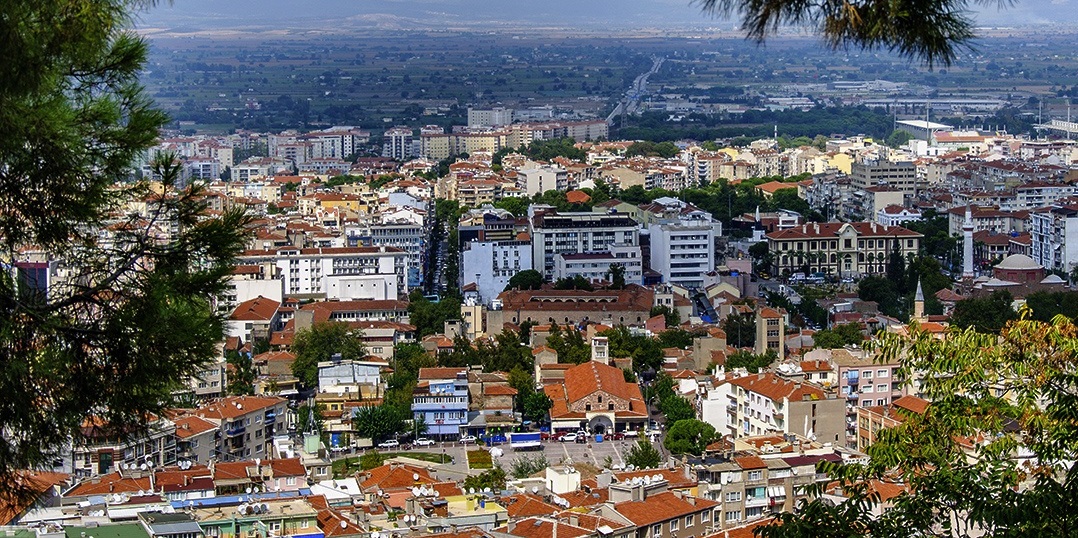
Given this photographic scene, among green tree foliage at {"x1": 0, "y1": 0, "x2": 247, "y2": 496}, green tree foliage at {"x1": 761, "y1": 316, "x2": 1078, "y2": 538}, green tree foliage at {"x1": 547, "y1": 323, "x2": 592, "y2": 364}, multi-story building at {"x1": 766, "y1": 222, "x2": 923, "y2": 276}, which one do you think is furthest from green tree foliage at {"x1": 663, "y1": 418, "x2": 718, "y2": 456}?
multi-story building at {"x1": 766, "y1": 222, "x2": 923, "y2": 276}

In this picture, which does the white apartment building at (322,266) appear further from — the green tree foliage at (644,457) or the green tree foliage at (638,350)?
the green tree foliage at (644,457)

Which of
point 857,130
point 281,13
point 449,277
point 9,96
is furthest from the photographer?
point 281,13

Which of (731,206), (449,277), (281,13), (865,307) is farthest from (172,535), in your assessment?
(281,13)

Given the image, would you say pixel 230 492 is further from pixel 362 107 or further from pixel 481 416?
pixel 362 107

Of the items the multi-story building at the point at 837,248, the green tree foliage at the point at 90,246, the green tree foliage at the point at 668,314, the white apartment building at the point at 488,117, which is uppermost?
the green tree foliage at the point at 90,246

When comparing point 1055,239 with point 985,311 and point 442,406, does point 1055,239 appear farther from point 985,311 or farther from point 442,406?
point 442,406

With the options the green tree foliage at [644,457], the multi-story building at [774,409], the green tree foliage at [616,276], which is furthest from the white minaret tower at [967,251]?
the green tree foliage at [644,457]
